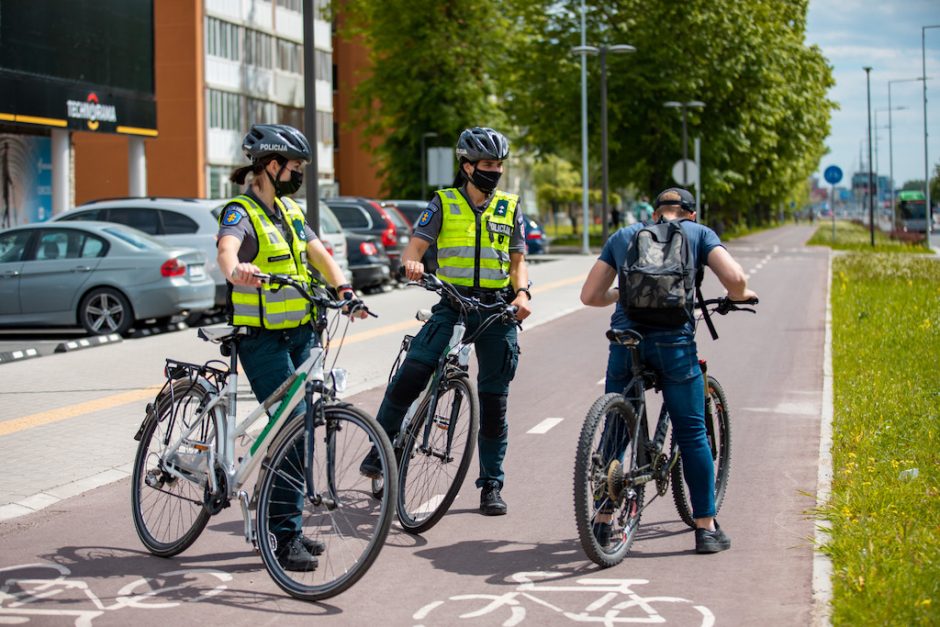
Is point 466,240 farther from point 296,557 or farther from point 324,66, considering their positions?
point 324,66

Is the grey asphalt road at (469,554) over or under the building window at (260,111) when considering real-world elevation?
under

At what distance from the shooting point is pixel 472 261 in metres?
6.70

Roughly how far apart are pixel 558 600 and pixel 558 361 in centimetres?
918

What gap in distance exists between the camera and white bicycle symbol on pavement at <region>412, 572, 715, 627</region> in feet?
16.8

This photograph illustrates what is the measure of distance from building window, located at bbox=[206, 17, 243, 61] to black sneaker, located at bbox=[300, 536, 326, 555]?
50.4 meters

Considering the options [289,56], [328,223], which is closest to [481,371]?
[328,223]

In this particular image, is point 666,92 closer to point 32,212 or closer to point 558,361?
point 32,212

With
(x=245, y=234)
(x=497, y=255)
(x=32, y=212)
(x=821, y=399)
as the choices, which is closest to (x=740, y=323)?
(x=821, y=399)

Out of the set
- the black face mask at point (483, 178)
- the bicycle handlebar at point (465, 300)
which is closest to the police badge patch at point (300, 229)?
the bicycle handlebar at point (465, 300)

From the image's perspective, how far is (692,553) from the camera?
6.17 m

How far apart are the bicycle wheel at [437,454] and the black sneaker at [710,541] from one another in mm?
1155

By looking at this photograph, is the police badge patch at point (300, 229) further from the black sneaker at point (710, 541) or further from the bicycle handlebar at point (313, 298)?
the black sneaker at point (710, 541)

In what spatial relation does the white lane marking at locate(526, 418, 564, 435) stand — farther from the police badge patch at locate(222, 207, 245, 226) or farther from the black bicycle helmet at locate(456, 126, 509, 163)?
the police badge patch at locate(222, 207, 245, 226)

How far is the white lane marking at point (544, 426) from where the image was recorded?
973 cm
